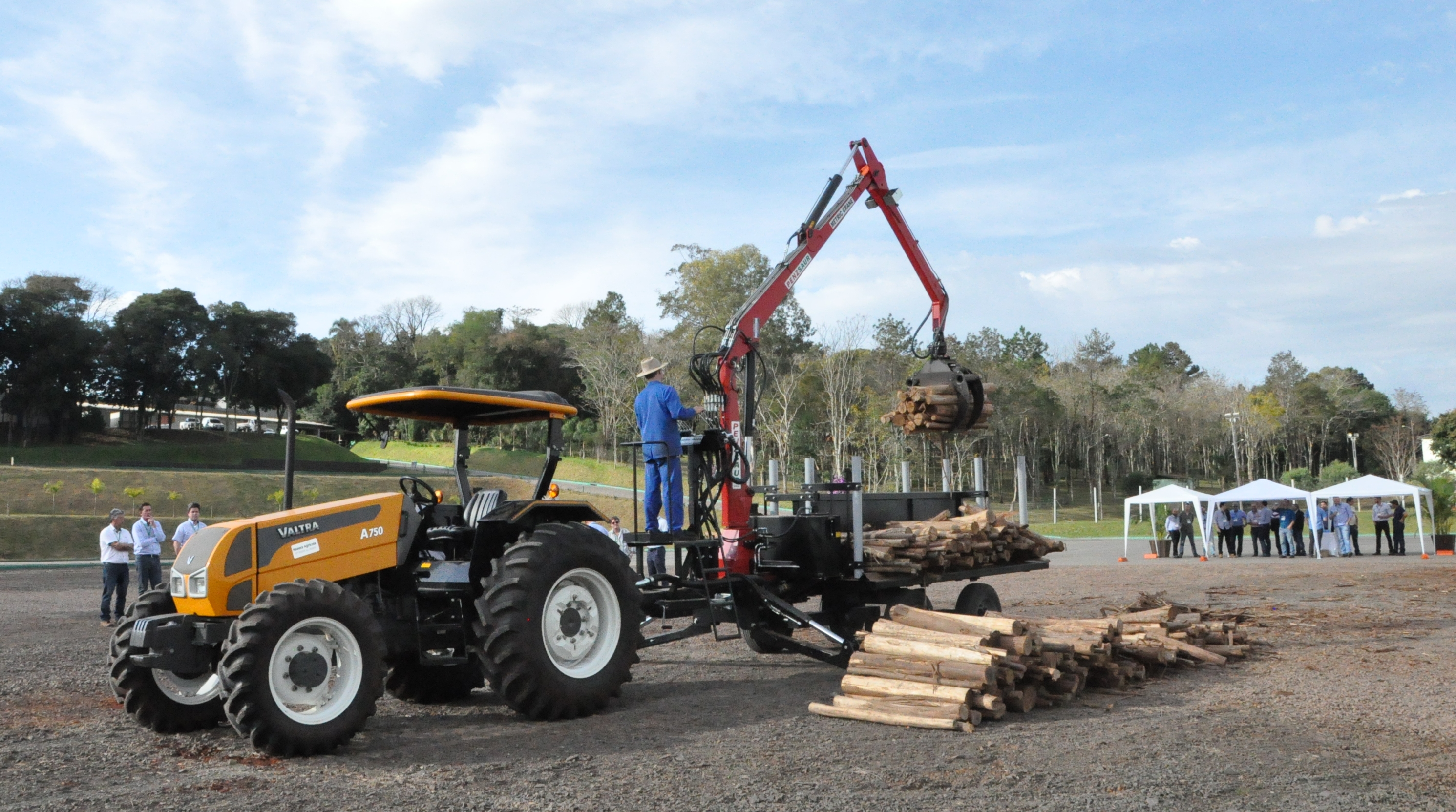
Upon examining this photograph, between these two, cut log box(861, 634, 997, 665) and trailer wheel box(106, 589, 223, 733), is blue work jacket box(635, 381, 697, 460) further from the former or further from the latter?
trailer wheel box(106, 589, 223, 733)

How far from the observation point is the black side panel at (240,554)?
6957 mm

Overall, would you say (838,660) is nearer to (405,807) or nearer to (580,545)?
(580,545)

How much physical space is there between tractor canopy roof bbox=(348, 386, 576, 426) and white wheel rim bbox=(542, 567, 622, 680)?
126 centimetres

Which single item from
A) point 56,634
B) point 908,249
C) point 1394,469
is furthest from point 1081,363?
point 56,634

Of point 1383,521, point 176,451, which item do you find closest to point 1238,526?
point 1383,521

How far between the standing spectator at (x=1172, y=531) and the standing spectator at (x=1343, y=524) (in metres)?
4.18

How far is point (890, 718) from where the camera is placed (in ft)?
24.9

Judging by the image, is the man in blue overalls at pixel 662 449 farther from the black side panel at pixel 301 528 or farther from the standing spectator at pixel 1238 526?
the standing spectator at pixel 1238 526

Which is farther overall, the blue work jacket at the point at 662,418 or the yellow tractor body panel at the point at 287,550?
the blue work jacket at the point at 662,418

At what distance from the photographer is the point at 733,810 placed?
5.41 metres

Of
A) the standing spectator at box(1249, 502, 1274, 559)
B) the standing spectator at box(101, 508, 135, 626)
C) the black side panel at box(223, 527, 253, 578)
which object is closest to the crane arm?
the black side panel at box(223, 527, 253, 578)

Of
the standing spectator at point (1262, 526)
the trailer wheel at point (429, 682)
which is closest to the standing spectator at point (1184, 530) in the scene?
the standing spectator at point (1262, 526)

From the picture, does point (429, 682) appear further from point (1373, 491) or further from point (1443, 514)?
point (1443, 514)

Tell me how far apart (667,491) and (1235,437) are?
66.9m
